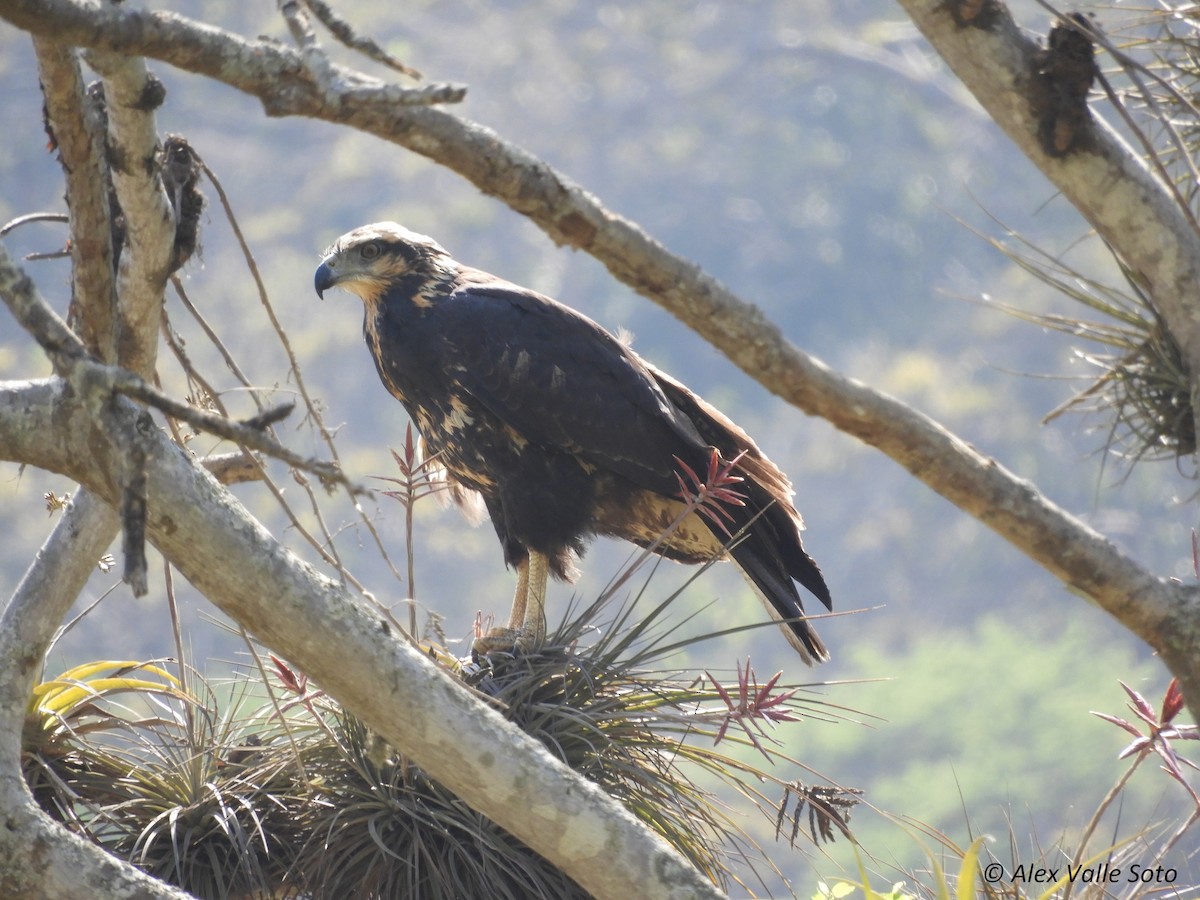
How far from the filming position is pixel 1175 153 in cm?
414

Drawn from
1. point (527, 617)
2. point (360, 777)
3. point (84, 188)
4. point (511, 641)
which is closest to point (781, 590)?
point (527, 617)

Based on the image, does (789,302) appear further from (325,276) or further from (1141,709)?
(1141,709)

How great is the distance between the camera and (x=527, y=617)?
14.9 ft

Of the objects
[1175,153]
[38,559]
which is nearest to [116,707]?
[38,559]

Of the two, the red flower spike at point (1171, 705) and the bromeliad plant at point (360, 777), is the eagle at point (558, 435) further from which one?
the red flower spike at point (1171, 705)

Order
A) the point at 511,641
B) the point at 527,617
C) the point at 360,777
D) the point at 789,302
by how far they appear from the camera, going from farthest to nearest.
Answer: the point at 789,302
the point at 527,617
the point at 511,641
the point at 360,777

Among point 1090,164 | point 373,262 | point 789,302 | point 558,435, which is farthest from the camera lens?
point 789,302

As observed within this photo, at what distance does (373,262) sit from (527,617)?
1.40 metres

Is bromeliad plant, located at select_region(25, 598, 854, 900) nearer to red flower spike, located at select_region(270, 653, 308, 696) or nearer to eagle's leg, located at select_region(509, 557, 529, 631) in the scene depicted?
red flower spike, located at select_region(270, 653, 308, 696)

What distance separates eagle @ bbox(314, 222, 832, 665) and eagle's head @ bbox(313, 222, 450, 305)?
78 millimetres

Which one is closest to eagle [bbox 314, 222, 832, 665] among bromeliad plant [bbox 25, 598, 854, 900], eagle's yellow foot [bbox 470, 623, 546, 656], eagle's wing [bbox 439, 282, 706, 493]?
eagle's wing [bbox 439, 282, 706, 493]

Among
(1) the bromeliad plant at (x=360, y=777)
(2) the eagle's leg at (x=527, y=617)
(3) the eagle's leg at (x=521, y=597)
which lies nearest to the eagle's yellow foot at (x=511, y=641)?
(2) the eagle's leg at (x=527, y=617)

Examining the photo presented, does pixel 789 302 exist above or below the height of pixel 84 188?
above

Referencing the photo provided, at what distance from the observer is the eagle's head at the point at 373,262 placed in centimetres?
498
